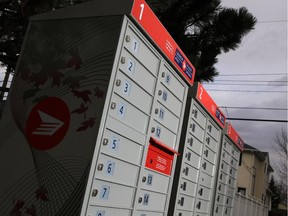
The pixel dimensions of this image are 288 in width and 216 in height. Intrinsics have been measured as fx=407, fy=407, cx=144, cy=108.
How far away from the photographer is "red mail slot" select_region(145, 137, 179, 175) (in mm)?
4935

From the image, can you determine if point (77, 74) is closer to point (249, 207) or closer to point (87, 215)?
point (87, 215)

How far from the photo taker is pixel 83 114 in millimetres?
3918

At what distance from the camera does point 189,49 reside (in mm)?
9109

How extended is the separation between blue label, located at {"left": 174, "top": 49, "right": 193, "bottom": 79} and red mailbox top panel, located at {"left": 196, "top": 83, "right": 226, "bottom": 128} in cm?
82

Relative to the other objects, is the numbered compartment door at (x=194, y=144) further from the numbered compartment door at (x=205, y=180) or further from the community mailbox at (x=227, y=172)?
the community mailbox at (x=227, y=172)

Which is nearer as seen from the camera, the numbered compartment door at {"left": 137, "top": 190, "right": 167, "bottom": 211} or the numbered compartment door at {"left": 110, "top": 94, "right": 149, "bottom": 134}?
the numbered compartment door at {"left": 110, "top": 94, "right": 149, "bottom": 134}

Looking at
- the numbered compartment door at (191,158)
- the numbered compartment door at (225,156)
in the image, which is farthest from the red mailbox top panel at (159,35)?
the numbered compartment door at (225,156)

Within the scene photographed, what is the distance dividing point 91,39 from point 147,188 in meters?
1.95

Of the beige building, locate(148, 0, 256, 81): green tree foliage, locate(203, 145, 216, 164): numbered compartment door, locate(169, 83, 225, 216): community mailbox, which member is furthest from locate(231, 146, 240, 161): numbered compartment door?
the beige building

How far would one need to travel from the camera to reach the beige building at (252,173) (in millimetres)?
34997

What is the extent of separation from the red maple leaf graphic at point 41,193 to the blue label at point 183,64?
8.46 ft

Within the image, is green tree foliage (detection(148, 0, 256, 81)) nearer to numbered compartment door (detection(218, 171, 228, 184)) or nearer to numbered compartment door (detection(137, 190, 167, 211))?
numbered compartment door (detection(218, 171, 228, 184))

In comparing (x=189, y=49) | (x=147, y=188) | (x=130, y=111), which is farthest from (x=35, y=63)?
(x=189, y=49)

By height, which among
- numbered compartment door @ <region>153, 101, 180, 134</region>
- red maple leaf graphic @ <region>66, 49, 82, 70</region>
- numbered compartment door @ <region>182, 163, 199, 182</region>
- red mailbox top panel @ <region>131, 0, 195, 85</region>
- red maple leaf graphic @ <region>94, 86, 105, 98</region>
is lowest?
numbered compartment door @ <region>182, 163, 199, 182</region>
